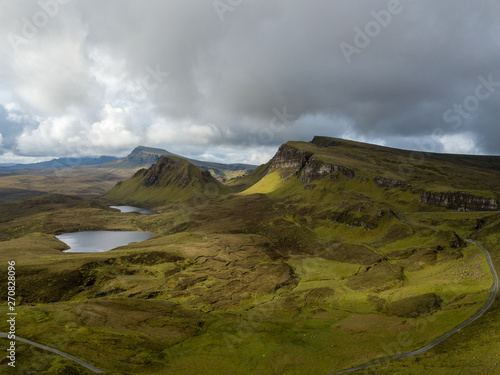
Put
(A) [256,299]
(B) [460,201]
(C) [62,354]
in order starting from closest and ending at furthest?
1. (C) [62,354]
2. (A) [256,299]
3. (B) [460,201]

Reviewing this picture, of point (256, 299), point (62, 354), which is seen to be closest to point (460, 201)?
point (256, 299)

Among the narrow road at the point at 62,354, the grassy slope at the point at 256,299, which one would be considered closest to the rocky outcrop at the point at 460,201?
the grassy slope at the point at 256,299

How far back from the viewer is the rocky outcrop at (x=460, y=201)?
150 metres

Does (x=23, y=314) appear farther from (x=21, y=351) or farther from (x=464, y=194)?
(x=464, y=194)

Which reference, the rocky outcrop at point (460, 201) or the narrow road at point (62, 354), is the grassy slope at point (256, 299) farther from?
the rocky outcrop at point (460, 201)

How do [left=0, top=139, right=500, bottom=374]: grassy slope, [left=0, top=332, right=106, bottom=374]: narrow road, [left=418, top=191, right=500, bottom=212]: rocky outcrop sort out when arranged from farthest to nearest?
[left=418, top=191, right=500, bottom=212]: rocky outcrop < [left=0, top=139, right=500, bottom=374]: grassy slope < [left=0, top=332, right=106, bottom=374]: narrow road

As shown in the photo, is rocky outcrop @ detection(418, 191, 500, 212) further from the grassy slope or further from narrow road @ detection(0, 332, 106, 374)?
narrow road @ detection(0, 332, 106, 374)

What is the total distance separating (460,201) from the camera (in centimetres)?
16162

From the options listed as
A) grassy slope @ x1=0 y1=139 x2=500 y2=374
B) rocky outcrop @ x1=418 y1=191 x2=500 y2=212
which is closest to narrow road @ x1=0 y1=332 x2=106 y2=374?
grassy slope @ x1=0 y1=139 x2=500 y2=374

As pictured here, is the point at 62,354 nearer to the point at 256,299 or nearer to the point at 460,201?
the point at 256,299

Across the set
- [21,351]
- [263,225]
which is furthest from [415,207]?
[21,351]

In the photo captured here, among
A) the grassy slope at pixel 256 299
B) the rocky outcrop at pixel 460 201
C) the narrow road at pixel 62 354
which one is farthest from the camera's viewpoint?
the rocky outcrop at pixel 460 201

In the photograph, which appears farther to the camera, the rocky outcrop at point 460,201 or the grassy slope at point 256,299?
the rocky outcrop at point 460,201

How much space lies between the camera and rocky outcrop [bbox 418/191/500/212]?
149988mm
